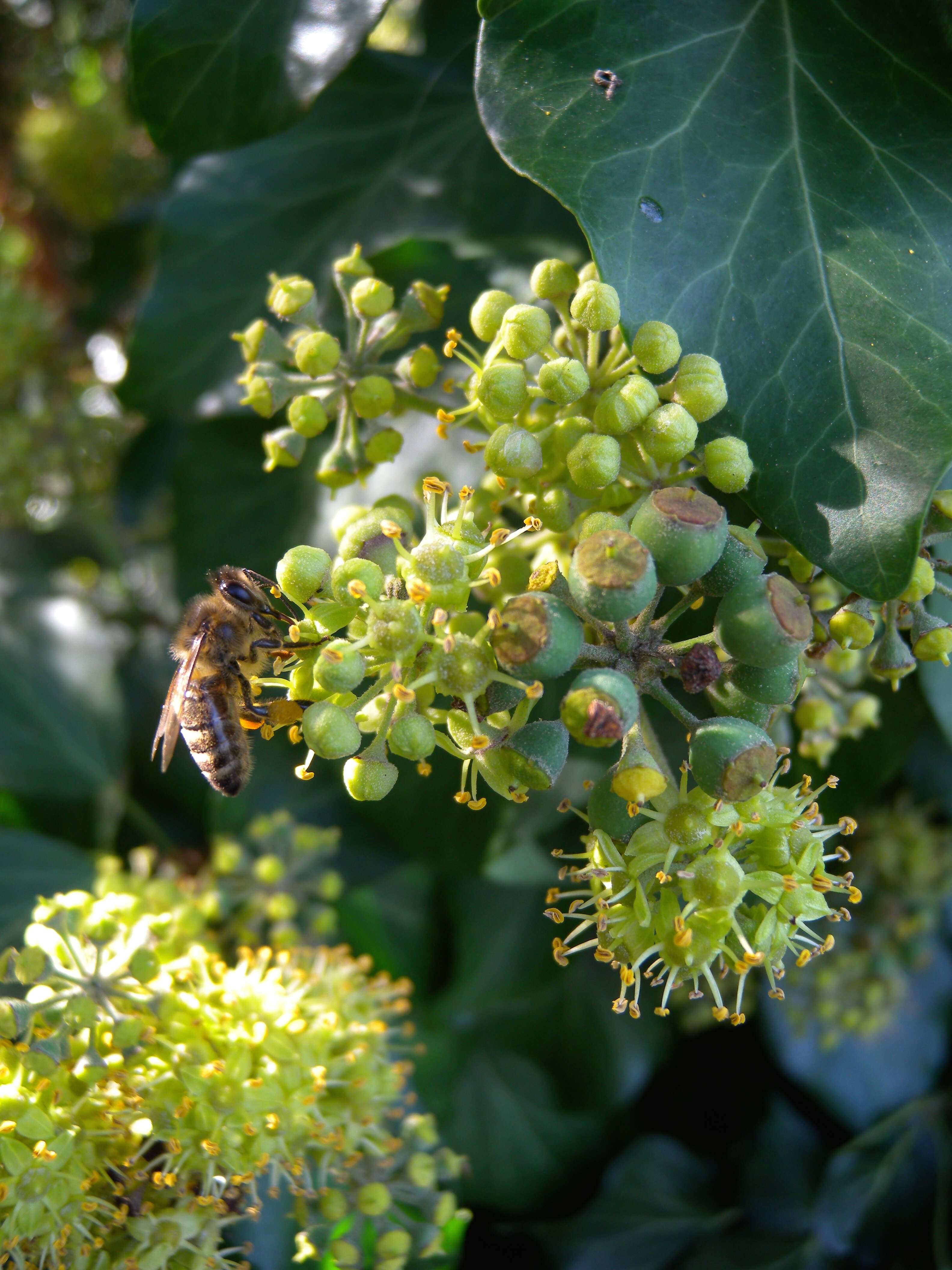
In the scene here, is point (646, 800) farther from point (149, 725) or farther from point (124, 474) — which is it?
point (124, 474)

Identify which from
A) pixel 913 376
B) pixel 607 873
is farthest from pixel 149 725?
pixel 913 376

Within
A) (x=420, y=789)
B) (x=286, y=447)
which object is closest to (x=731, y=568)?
(x=286, y=447)

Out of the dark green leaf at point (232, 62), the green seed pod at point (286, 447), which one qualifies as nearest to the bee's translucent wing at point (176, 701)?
the green seed pod at point (286, 447)

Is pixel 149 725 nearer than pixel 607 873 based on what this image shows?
No

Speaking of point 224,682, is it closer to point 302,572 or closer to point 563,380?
point 302,572

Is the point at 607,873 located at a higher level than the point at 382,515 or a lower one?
lower
